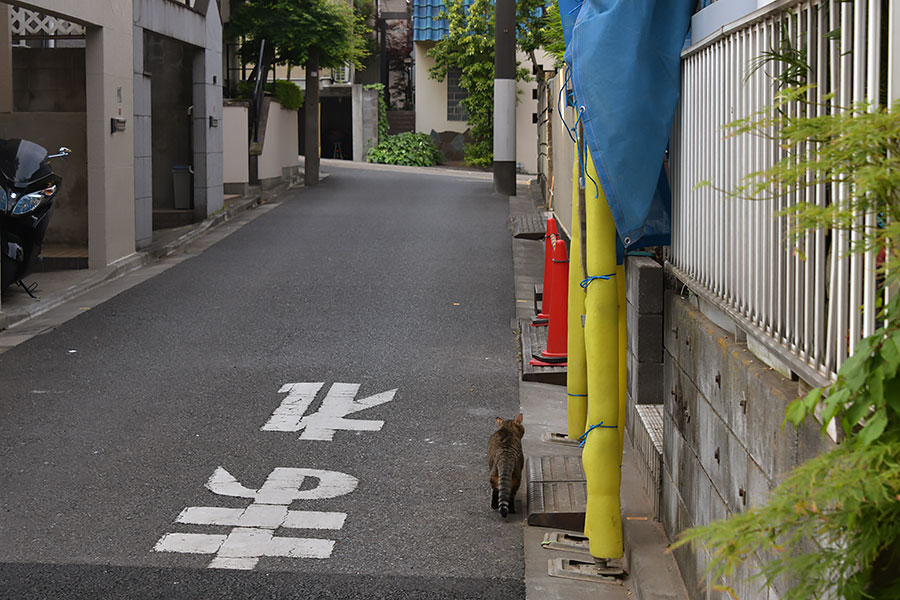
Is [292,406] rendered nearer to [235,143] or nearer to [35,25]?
[35,25]

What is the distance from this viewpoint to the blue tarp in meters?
5.09

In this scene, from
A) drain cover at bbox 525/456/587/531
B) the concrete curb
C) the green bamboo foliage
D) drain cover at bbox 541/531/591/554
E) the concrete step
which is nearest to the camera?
the green bamboo foliage

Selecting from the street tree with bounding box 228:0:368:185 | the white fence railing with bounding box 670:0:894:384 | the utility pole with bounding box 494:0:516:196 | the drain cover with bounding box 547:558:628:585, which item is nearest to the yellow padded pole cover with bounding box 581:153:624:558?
the drain cover with bounding box 547:558:628:585

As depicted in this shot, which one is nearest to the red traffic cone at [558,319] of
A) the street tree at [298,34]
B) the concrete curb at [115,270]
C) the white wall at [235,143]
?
the concrete curb at [115,270]

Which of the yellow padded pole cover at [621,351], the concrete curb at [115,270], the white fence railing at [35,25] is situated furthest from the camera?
the white fence railing at [35,25]

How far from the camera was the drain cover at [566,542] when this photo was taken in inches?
223

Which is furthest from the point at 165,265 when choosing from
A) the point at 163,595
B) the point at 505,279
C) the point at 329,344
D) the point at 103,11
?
the point at 163,595

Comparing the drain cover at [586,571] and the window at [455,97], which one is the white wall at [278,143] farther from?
the drain cover at [586,571]

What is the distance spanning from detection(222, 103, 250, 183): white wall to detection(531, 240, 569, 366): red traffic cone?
599 inches

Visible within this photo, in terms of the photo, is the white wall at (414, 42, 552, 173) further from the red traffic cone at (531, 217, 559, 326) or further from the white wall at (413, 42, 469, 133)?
the red traffic cone at (531, 217, 559, 326)

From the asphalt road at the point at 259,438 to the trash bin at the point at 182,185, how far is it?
18.5ft

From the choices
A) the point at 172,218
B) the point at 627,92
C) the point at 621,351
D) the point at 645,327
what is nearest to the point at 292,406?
the point at 645,327

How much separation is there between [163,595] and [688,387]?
255 cm

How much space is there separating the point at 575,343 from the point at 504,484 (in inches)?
43.5
